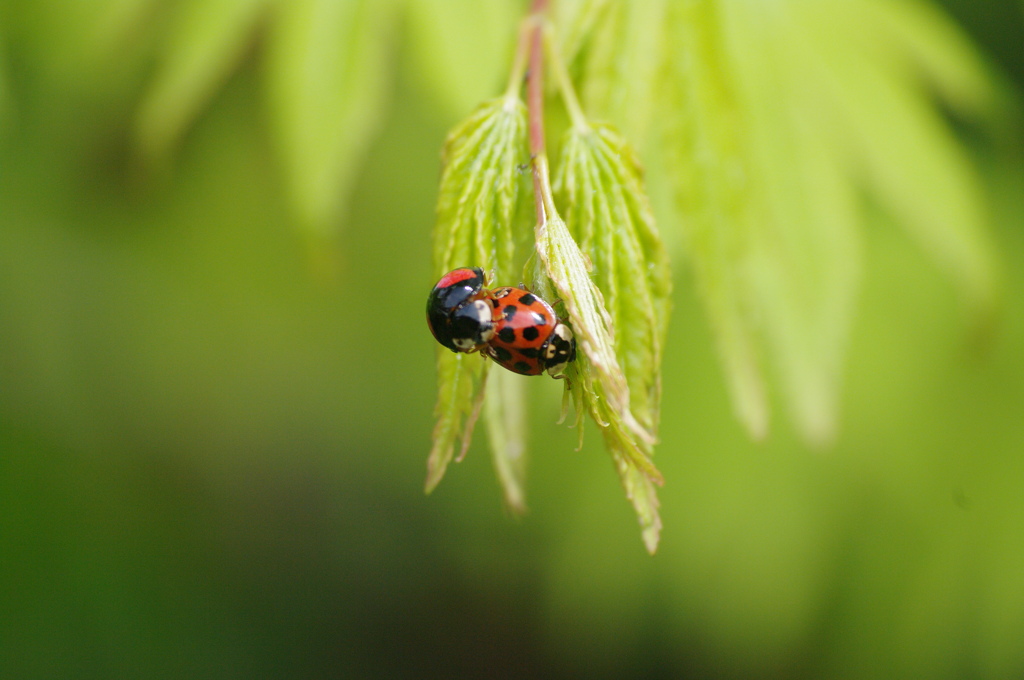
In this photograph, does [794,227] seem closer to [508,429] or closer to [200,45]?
[508,429]

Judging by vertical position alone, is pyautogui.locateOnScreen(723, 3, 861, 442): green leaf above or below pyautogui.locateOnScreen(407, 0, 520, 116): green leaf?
below

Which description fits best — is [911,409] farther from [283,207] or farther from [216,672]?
[216,672]

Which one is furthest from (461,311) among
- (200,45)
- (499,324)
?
(200,45)

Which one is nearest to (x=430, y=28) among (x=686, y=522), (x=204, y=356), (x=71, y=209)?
(x=71, y=209)

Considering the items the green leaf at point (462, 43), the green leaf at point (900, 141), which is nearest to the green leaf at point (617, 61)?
the green leaf at point (462, 43)

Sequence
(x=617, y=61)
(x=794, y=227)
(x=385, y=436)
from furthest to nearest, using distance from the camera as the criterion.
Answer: (x=385, y=436) < (x=794, y=227) < (x=617, y=61)

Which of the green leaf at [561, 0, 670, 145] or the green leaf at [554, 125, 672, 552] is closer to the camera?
the green leaf at [554, 125, 672, 552]

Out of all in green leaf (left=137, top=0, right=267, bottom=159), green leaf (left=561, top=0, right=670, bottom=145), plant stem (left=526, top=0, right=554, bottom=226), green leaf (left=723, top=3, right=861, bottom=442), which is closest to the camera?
plant stem (left=526, top=0, right=554, bottom=226)

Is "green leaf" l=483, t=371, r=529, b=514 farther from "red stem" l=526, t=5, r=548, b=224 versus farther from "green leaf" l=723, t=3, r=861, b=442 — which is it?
"green leaf" l=723, t=3, r=861, b=442

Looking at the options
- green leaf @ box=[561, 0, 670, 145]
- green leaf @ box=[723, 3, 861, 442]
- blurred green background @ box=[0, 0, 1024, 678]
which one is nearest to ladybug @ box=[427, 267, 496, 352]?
green leaf @ box=[561, 0, 670, 145]
